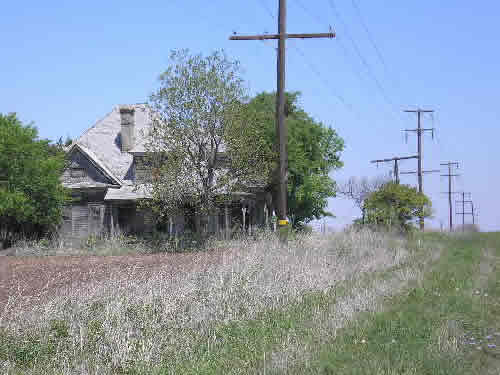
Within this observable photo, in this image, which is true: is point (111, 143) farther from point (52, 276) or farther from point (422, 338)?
point (422, 338)

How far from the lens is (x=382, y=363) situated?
21.9 ft

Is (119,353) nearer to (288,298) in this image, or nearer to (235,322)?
(235,322)

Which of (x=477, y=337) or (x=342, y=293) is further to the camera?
(x=342, y=293)

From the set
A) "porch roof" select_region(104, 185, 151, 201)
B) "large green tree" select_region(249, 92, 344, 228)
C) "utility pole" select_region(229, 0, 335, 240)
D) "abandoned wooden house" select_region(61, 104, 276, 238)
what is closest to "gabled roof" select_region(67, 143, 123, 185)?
"abandoned wooden house" select_region(61, 104, 276, 238)

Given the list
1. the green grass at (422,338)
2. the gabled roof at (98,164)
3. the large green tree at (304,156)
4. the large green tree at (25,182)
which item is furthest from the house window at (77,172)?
the green grass at (422,338)

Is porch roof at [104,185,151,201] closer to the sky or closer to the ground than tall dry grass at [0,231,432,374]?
closer to the sky

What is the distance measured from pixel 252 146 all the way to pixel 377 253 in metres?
9.91

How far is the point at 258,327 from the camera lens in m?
8.44

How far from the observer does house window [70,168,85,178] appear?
33.6m

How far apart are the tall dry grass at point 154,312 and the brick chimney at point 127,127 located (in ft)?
77.4

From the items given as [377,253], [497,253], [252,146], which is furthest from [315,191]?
[377,253]

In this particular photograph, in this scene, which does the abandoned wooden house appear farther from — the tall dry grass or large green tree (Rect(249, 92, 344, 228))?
the tall dry grass

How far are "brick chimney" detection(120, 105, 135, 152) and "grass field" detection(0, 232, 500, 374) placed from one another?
79.1ft

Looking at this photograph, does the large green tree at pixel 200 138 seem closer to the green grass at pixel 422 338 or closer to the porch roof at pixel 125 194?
the porch roof at pixel 125 194
